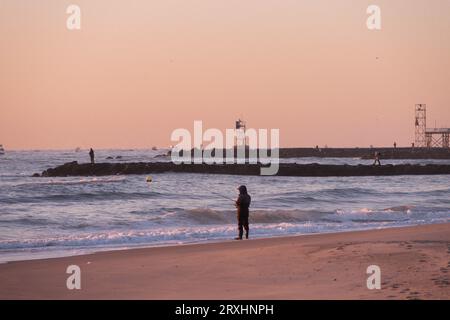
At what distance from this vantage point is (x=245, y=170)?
58.4 meters

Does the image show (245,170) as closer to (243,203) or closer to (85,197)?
(85,197)

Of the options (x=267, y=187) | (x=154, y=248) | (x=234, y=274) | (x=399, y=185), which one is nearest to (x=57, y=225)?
(x=154, y=248)

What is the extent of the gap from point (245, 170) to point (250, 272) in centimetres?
4621

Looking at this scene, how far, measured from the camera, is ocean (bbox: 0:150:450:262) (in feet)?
63.4

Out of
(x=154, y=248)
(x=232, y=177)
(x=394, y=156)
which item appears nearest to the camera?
(x=154, y=248)

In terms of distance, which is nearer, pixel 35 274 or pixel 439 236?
pixel 35 274

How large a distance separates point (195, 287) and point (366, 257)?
361 cm

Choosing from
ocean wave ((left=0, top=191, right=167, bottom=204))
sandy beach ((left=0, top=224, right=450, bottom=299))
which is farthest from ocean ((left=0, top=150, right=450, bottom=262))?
sandy beach ((left=0, top=224, right=450, bottom=299))

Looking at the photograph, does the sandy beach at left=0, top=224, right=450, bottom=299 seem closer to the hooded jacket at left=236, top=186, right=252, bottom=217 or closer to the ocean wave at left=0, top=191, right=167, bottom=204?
the hooded jacket at left=236, top=186, right=252, bottom=217

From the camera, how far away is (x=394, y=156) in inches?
3927

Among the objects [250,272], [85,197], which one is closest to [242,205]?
[250,272]

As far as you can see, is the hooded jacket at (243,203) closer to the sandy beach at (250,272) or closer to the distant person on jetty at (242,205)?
the distant person on jetty at (242,205)

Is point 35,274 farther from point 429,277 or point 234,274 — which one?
point 429,277

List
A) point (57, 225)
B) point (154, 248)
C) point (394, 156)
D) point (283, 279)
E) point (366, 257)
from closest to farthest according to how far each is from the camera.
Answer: point (283, 279)
point (366, 257)
point (154, 248)
point (57, 225)
point (394, 156)
